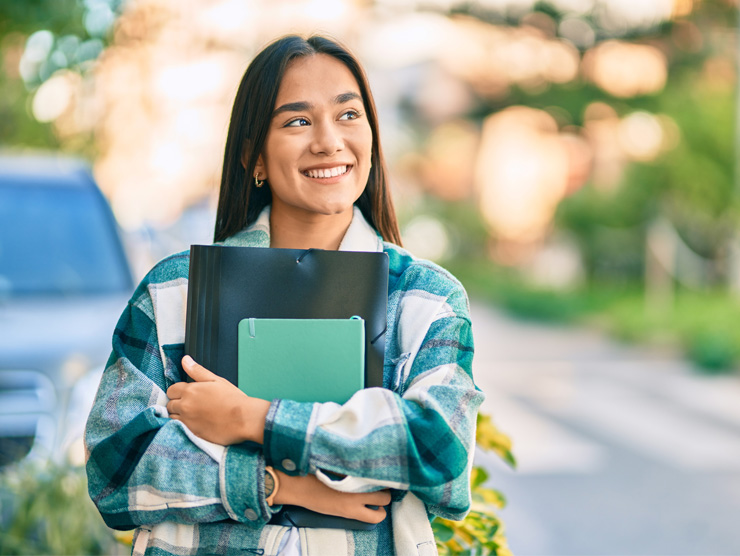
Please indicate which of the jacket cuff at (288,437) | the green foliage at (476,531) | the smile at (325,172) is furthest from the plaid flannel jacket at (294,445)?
the green foliage at (476,531)

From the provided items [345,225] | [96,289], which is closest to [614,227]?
[96,289]

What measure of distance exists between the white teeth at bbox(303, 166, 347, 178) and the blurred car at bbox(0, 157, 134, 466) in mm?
2169

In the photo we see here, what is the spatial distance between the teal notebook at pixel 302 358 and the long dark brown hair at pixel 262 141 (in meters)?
0.36

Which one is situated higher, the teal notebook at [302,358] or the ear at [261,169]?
the ear at [261,169]

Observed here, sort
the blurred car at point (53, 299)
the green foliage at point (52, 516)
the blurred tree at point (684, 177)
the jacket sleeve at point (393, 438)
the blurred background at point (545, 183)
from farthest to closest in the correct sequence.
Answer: the blurred tree at point (684, 177), the blurred background at point (545, 183), the blurred car at point (53, 299), the green foliage at point (52, 516), the jacket sleeve at point (393, 438)

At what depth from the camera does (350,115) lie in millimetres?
1761

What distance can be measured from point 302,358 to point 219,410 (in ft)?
0.56

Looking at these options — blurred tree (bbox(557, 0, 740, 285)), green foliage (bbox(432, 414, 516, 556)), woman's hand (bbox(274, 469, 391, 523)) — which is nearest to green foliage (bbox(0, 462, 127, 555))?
green foliage (bbox(432, 414, 516, 556))

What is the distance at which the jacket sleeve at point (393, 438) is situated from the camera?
1487 millimetres

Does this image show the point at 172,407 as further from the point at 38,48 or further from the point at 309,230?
the point at 38,48

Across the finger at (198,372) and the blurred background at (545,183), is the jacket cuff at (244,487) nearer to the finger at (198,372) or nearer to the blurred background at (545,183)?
the finger at (198,372)

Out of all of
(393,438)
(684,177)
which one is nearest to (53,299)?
(393,438)

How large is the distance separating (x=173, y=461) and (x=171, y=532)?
0.16 metres

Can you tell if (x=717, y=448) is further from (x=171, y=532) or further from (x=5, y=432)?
(x=171, y=532)
